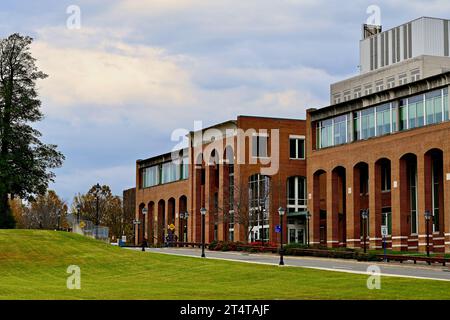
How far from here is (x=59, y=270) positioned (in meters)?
46.5

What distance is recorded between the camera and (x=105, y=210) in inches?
5507

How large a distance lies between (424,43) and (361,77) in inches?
416

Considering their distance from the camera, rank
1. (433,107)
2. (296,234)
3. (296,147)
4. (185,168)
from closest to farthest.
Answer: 1. (433,107)
2. (296,234)
3. (296,147)
4. (185,168)

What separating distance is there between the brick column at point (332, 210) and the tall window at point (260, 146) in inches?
494

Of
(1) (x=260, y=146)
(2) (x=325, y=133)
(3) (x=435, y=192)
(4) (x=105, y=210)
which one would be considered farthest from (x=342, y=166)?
(4) (x=105, y=210)

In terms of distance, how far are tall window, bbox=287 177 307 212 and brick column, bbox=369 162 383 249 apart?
1833 cm

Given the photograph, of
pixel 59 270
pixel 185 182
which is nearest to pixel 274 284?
pixel 59 270

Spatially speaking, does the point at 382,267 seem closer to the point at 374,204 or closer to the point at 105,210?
the point at 374,204

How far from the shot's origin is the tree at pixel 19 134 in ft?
246

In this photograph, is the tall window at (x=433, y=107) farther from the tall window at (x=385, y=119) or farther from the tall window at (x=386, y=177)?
the tall window at (x=386, y=177)

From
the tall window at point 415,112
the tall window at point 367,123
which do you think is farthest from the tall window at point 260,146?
the tall window at point 415,112

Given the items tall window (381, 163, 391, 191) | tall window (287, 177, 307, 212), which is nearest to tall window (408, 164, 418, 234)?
tall window (381, 163, 391, 191)

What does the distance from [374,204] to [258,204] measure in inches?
659
